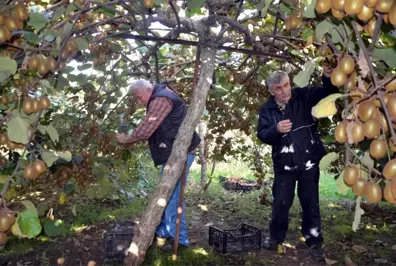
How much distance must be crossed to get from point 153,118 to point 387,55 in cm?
250

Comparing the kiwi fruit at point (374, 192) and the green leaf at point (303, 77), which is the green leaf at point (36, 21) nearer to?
the green leaf at point (303, 77)

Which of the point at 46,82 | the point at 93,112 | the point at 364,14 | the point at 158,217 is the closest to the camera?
the point at 364,14

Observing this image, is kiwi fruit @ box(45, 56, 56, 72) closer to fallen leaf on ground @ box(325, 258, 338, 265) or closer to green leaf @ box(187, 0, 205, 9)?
green leaf @ box(187, 0, 205, 9)

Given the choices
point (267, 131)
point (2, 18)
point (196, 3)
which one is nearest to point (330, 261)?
point (267, 131)

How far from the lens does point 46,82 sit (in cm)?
176

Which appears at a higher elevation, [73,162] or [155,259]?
[73,162]

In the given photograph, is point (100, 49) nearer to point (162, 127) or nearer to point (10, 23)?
point (162, 127)

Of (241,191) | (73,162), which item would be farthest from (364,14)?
(241,191)

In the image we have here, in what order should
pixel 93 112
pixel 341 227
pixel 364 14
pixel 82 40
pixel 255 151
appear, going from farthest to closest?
1. pixel 255 151
2. pixel 341 227
3. pixel 93 112
4. pixel 82 40
5. pixel 364 14

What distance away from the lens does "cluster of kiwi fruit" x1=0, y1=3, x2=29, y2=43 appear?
1.62 m

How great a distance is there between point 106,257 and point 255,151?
3102mm

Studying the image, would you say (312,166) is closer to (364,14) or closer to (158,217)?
(158,217)

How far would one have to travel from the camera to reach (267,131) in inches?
139

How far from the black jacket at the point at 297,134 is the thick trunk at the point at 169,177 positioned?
0.81 meters
